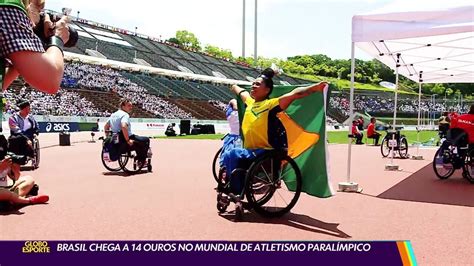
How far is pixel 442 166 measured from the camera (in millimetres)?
9117

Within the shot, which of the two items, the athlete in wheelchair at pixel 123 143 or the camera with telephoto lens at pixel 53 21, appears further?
the athlete in wheelchair at pixel 123 143

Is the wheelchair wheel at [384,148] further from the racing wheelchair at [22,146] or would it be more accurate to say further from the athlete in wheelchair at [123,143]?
the racing wheelchair at [22,146]

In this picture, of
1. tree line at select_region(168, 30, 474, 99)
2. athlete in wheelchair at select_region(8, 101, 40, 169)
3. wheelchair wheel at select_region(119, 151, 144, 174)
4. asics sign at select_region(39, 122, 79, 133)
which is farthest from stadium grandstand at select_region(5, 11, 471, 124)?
tree line at select_region(168, 30, 474, 99)

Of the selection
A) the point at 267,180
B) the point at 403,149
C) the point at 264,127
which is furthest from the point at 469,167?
the point at 403,149

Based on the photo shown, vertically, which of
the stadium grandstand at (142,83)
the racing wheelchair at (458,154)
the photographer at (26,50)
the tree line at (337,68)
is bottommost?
the racing wheelchair at (458,154)

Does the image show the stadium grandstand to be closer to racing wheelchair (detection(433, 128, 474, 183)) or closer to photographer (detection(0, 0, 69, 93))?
racing wheelchair (detection(433, 128, 474, 183))

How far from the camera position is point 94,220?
5129 mm

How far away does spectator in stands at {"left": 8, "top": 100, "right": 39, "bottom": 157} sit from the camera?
30.8ft

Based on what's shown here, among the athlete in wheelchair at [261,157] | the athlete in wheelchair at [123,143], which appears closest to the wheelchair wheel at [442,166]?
the athlete in wheelchair at [261,157]

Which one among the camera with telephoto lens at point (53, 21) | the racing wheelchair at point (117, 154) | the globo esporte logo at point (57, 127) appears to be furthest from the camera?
the globo esporte logo at point (57, 127)

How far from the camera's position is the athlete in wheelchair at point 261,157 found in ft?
17.1

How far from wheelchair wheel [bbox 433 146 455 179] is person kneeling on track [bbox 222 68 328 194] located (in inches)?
185

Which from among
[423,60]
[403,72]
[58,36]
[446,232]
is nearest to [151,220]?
[446,232]

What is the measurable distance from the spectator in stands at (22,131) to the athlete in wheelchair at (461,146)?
8.13 meters
